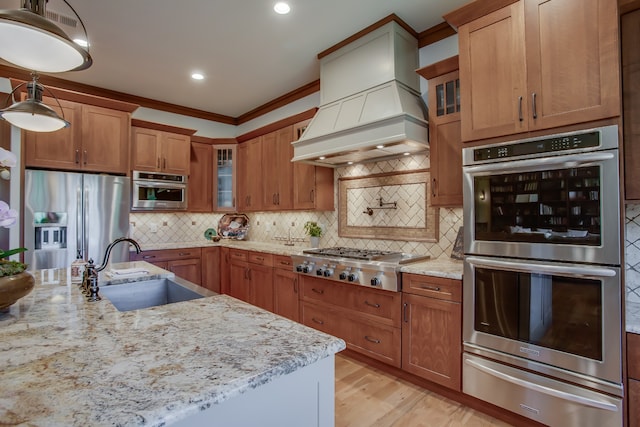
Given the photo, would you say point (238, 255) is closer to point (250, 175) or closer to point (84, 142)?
point (250, 175)

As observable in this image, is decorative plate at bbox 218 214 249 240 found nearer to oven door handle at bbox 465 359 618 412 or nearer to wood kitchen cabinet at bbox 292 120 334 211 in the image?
wood kitchen cabinet at bbox 292 120 334 211

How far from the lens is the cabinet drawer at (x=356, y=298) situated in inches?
102

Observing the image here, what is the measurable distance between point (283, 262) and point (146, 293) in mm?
1813

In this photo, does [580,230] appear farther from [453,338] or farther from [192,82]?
[192,82]

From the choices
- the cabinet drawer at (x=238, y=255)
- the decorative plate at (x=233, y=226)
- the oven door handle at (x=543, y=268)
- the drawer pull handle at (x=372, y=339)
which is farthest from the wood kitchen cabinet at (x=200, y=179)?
the oven door handle at (x=543, y=268)

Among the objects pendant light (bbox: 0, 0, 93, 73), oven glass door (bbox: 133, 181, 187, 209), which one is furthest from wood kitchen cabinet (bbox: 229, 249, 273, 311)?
pendant light (bbox: 0, 0, 93, 73)

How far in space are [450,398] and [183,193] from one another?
13.5 ft

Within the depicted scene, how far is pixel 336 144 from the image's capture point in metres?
2.97

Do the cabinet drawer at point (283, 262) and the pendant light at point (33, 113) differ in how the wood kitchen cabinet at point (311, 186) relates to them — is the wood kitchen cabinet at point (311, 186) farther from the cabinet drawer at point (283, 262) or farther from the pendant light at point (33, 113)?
the pendant light at point (33, 113)

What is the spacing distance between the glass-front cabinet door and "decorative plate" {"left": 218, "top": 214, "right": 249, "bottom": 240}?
0.75 feet

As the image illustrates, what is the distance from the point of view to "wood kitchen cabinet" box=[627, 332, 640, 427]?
1597 millimetres

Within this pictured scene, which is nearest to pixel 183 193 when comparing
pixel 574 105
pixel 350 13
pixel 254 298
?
pixel 254 298

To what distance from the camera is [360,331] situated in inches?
111

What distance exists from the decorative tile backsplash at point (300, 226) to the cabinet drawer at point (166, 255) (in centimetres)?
57
